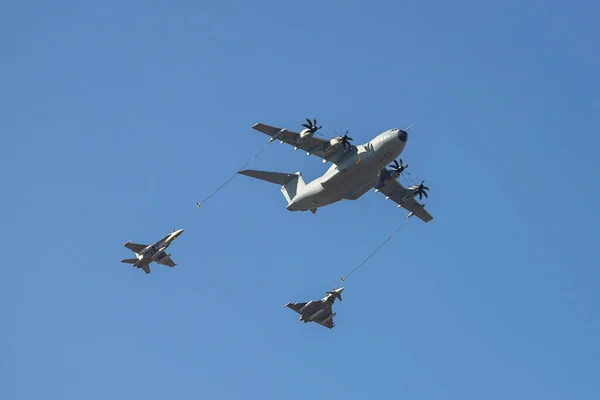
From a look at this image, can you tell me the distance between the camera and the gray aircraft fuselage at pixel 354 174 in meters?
76.2

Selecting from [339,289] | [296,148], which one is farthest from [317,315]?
[296,148]

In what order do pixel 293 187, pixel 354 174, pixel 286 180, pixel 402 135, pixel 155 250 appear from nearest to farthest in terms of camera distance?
pixel 402 135 → pixel 354 174 → pixel 155 250 → pixel 293 187 → pixel 286 180

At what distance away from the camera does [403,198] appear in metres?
88.0

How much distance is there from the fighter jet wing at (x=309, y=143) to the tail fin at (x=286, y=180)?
5.39 metres

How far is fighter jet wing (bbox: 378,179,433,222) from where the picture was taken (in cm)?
8681

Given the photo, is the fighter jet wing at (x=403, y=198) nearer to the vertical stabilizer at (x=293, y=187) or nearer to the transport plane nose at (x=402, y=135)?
the vertical stabilizer at (x=293, y=187)

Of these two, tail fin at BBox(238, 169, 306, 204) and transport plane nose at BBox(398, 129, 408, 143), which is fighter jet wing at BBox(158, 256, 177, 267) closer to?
tail fin at BBox(238, 169, 306, 204)

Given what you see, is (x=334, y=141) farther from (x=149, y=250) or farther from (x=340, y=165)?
(x=149, y=250)

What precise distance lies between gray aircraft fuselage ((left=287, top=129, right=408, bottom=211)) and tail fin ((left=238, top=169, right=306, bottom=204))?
1.76 meters

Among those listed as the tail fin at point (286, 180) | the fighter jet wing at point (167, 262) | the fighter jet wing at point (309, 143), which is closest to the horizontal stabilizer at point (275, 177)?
the tail fin at point (286, 180)

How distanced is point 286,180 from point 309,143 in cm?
796

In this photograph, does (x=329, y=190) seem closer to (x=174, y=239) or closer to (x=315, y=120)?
(x=315, y=120)

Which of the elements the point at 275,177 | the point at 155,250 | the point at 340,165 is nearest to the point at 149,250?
the point at 155,250

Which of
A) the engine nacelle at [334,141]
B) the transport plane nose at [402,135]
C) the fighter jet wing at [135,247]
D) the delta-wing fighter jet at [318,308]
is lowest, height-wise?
the delta-wing fighter jet at [318,308]
